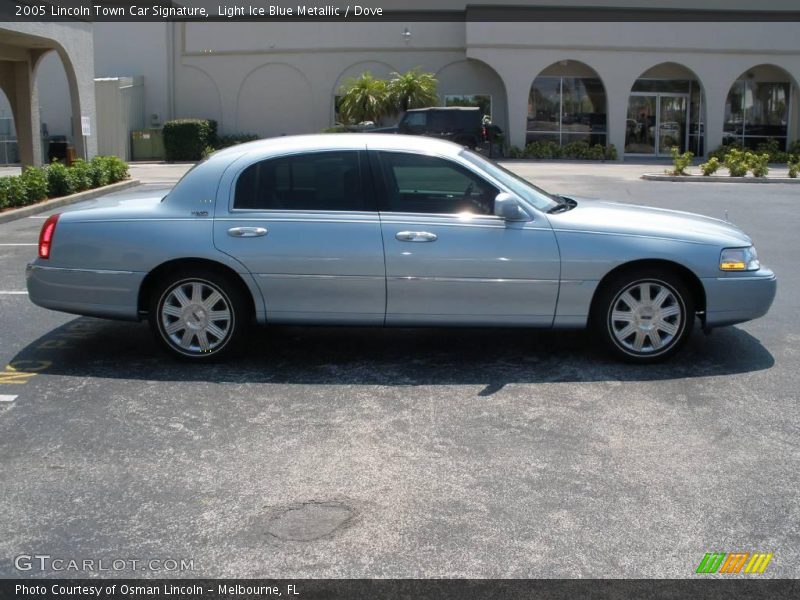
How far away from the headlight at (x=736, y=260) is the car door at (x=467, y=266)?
122 cm

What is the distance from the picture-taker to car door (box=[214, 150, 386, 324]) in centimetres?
670

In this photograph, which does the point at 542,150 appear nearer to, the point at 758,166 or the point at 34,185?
the point at 758,166

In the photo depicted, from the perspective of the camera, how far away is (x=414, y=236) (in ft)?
21.9

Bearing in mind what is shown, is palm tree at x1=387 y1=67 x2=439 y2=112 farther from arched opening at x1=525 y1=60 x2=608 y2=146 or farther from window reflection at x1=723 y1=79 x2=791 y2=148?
window reflection at x1=723 y1=79 x2=791 y2=148

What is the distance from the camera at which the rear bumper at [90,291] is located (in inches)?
269

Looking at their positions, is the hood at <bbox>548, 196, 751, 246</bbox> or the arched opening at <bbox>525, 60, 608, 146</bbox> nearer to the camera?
the hood at <bbox>548, 196, 751, 246</bbox>

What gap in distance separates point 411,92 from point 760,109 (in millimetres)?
13124

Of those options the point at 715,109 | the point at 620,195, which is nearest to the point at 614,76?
the point at 715,109

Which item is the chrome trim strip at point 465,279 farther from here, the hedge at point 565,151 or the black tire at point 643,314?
the hedge at point 565,151

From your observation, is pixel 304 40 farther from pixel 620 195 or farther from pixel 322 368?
pixel 322 368

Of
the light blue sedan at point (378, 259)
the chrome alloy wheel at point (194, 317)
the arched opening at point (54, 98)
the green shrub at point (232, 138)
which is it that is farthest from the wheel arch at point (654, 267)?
the arched opening at point (54, 98)

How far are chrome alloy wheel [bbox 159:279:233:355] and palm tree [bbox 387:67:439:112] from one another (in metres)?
26.8

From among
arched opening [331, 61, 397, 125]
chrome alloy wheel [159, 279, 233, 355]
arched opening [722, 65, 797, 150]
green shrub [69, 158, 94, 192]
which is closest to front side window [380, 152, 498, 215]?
chrome alloy wheel [159, 279, 233, 355]

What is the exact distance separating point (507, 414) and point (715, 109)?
30.4m
